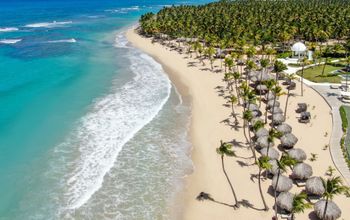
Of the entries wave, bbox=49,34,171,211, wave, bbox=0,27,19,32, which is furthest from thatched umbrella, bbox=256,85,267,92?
wave, bbox=0,27,19,32

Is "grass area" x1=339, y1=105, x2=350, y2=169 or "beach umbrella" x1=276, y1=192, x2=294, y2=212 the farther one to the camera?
"grass area" x1=339, y1=105, x2=350, y2=169

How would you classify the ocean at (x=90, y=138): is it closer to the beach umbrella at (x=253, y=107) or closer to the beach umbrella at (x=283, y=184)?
the beach umbrella at (x=253, y=107)

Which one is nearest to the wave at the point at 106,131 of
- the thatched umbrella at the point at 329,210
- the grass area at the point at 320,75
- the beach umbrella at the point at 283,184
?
the beach umbrella at the point at 283,184

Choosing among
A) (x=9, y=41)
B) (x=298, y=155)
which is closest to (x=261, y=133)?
(x=298, y=155)

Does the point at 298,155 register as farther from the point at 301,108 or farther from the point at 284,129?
the point at 301,108

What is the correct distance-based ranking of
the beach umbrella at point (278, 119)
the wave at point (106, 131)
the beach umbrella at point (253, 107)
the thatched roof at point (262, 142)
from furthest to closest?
1. the beach umbrella at point (253, 107)
2. the beach umbrella at point (278, 119)
3. the thatched roof at point (262, 142)
4. the wave at point (106, 131)

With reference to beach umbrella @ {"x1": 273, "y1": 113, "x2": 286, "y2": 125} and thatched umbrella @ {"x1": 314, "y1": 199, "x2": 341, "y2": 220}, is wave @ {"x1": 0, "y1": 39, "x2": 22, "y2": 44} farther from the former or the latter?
thatched umbrella @ {"x1": 314, "y1": 199, "x2": 341, "y2": 220}

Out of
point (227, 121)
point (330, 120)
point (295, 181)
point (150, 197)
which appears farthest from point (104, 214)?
point (330, 120)
